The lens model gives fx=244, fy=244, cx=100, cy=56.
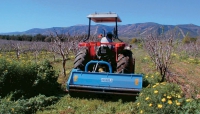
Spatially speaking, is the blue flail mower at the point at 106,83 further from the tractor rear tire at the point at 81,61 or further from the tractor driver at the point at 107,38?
the tractor driver at the point at 107,38

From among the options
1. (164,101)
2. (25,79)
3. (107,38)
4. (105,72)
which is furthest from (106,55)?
(164,101)

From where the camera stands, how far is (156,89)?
4.62 meters

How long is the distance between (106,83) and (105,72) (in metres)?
0.46

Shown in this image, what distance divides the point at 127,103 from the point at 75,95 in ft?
4.79

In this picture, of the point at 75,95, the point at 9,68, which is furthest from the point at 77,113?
the point at 9,68

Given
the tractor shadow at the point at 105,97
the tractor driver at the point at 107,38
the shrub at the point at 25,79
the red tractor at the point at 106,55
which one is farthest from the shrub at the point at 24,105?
the tractor driver at the point at 107,38

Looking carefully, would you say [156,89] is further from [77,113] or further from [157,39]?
[157,39]

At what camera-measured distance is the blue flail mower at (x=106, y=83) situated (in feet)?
19.6

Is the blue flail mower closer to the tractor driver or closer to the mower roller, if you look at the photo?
the mower roller

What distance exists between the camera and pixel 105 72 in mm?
6469

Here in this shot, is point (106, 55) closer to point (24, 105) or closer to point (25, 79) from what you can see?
point (25, 79)

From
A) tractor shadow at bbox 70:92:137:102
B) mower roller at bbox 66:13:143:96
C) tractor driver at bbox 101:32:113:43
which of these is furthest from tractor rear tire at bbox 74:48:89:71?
tractor shadow at bbox 70:92:137:102

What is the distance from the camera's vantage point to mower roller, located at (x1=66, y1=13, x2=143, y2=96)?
6027mm

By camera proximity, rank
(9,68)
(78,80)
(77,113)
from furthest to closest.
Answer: (9,68) → (78,80) → (77,113)
